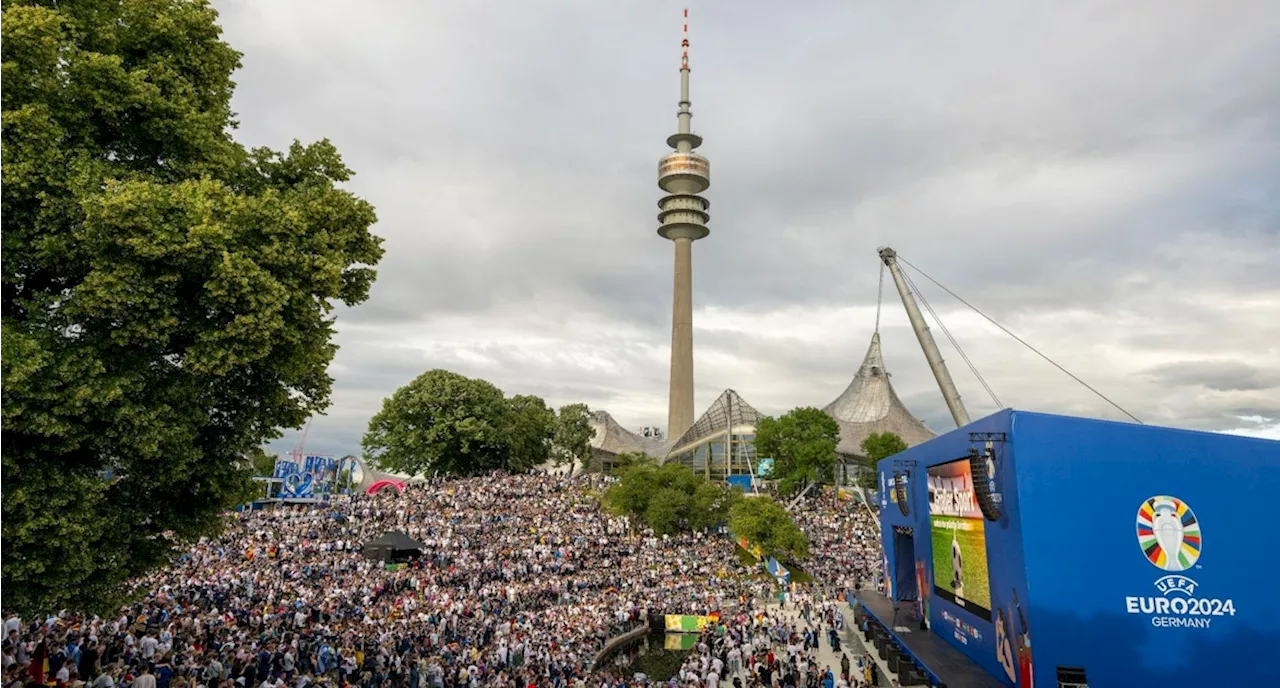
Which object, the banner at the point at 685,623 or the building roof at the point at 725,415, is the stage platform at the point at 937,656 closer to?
the banner at the point at 685,623

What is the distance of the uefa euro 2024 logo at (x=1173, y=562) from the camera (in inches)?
538

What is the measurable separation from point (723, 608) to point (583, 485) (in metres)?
22.6

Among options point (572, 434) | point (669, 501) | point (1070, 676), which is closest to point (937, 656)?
point (1070, 676)

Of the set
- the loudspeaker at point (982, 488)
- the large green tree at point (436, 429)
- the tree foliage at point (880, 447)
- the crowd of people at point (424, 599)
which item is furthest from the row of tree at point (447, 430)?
the loudspeaker at point (982, 488)

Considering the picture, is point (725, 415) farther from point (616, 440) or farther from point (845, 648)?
point (845, 648)

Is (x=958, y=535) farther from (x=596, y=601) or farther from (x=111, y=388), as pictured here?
(x=111, y=388)

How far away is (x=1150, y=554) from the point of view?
13906mm

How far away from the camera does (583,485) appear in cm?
4991

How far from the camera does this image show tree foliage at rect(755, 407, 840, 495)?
54.6 metres

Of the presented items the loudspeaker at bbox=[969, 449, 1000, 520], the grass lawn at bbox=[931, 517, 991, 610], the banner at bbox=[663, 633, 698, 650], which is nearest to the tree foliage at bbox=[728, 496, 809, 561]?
the banner at bbox=[663, 633, 698, 650]

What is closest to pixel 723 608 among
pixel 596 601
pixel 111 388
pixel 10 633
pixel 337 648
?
pixel 596 601

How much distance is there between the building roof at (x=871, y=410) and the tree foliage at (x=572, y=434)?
84.1 ft

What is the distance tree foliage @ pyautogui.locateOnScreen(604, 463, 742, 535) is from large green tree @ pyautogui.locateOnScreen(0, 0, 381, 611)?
96.6 feet

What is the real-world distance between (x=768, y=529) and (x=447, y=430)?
97.2ft
